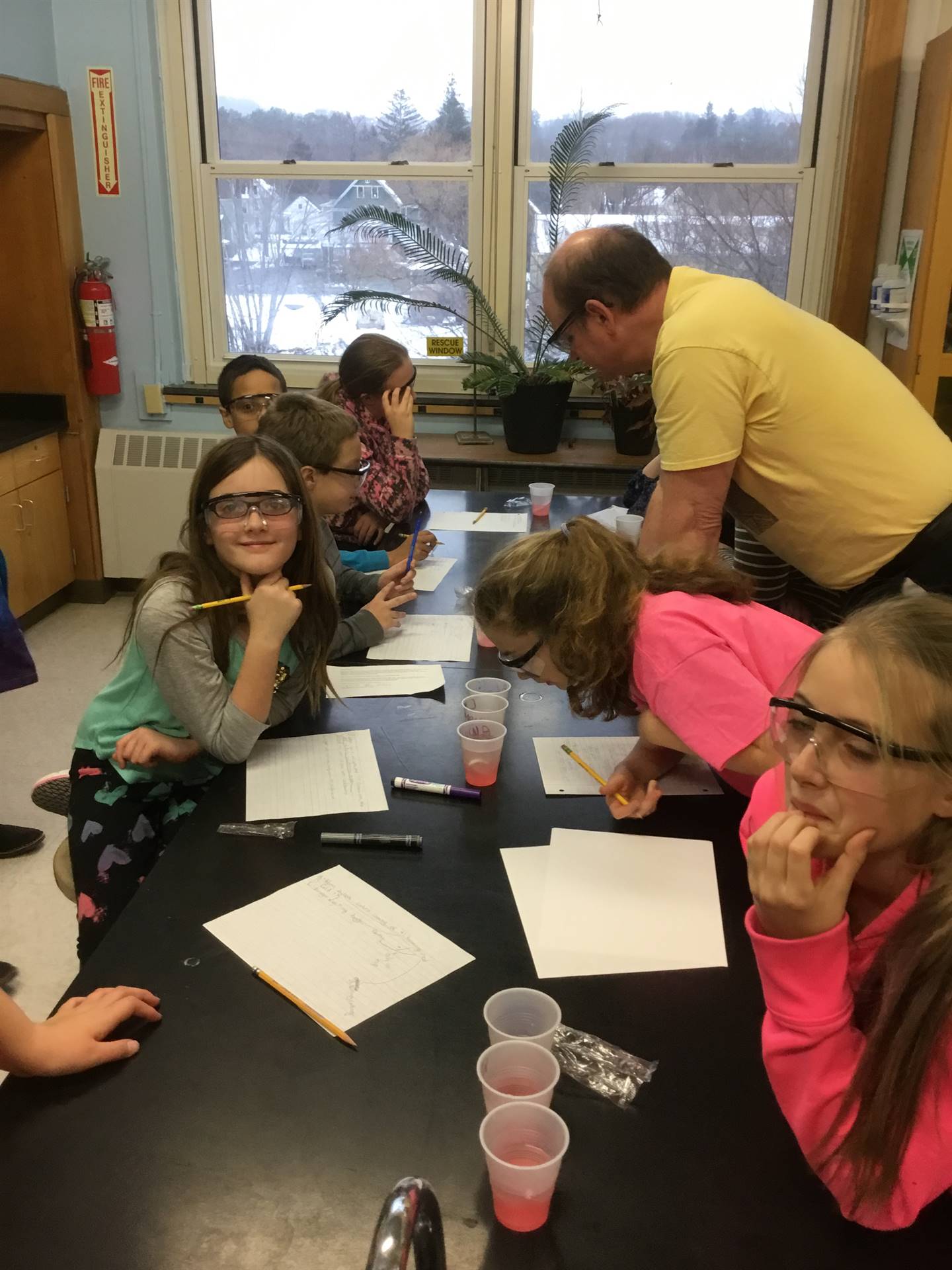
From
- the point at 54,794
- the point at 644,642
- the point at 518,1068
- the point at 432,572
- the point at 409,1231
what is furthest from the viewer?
the point at 432,572

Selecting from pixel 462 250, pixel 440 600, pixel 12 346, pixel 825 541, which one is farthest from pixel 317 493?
pixel 12 346

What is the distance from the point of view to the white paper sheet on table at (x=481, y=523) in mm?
3031

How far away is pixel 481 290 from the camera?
14.0 ft

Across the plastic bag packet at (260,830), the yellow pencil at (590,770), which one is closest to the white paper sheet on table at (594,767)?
the yellow pencil at (590,770)

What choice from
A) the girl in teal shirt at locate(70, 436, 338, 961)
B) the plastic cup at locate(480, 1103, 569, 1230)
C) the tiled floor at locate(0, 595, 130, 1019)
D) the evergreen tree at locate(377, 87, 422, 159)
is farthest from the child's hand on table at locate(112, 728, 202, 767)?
the evergreen tree at locate(377, 87, 422, 159)

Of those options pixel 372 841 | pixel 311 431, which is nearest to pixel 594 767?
pixel 372 841

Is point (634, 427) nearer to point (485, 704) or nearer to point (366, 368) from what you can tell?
point (366, 368)

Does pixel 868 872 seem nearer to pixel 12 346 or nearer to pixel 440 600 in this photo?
pixel 440 600

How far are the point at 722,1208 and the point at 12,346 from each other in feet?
14.6

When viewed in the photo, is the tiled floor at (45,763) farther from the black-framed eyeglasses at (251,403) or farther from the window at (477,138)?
the window at (477,138)

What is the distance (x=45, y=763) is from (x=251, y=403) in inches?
52.6

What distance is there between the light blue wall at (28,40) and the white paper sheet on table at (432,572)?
2824 millimetres

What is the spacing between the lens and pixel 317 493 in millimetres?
2299

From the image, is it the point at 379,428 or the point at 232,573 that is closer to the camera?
the point at 232,573
